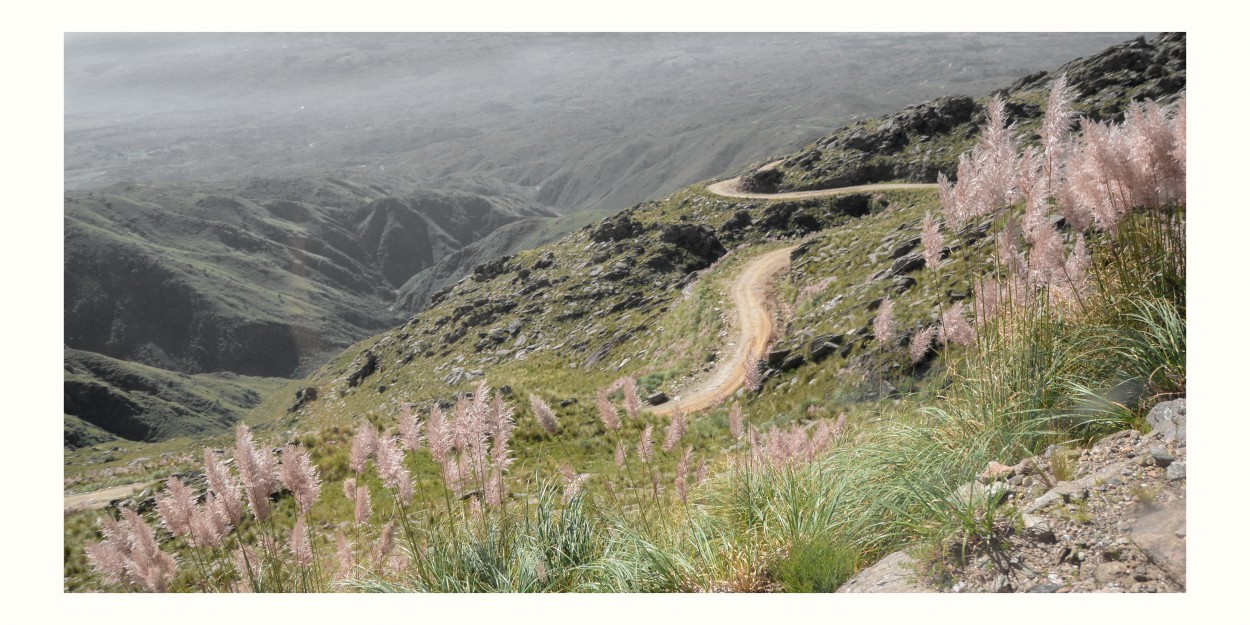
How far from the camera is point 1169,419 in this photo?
4.01m

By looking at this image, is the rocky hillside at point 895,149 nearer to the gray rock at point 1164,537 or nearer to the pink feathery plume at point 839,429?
the pink feathery plume at point 839,429

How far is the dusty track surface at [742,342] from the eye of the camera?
8.32 m

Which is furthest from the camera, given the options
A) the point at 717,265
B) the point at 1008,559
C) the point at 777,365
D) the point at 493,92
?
the point at 717,265

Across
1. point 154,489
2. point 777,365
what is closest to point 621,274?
point 777,365

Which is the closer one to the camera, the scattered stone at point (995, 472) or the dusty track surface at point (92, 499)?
the scattered stone at point (995, 472)

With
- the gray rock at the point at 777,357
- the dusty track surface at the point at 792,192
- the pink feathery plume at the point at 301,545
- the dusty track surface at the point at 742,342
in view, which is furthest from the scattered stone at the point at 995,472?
the dusty track surface at the point at 792,192

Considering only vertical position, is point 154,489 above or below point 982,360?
below

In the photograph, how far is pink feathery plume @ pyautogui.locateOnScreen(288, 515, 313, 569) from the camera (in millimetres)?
3992

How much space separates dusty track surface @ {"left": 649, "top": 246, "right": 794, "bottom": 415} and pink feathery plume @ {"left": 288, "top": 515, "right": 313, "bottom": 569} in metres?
3.42

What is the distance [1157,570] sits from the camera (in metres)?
3.67

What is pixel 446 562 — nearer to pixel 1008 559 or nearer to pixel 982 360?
pixel 1008 559

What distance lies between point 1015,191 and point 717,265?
36.3ft

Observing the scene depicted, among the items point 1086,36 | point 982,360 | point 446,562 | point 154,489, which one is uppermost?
Result: point 1086,36

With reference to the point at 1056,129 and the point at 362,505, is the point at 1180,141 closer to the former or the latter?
the point at 1056,129
